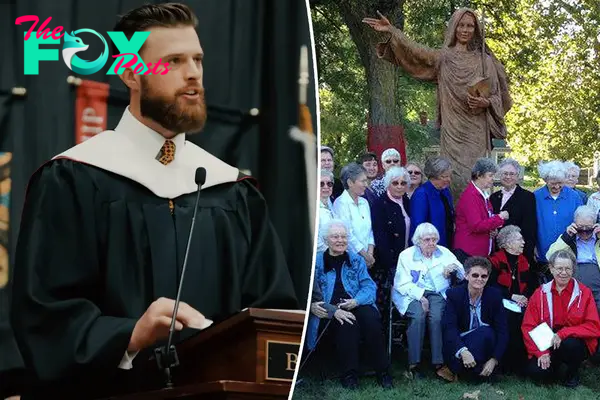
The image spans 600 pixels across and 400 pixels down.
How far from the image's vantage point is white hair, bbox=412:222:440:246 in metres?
7.22

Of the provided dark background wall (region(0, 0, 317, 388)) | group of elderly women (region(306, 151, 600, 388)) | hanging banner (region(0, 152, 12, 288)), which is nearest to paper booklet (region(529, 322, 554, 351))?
group of elderly women (region(306, 151, 600, 388))

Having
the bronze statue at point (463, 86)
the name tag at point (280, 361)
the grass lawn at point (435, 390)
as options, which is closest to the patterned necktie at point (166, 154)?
the name tag at point (280, 361)

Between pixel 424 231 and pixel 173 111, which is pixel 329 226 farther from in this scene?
pixel 173 111

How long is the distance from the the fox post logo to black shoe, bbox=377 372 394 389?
5.08m

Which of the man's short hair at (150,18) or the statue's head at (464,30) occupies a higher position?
the statue's head at (464,30)

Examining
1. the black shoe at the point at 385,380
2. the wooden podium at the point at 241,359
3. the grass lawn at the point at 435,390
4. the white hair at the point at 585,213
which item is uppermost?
the white hair at the point at 585,213

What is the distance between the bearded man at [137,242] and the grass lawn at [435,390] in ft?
15.6

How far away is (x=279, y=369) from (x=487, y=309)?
5265 mm

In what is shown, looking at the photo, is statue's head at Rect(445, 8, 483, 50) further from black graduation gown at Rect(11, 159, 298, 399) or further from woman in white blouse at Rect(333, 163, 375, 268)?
black graduation gown at Rect(11, 159, 298, 399)

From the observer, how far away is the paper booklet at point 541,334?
7340mm

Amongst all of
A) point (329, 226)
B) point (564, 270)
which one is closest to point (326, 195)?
point (329, 226)

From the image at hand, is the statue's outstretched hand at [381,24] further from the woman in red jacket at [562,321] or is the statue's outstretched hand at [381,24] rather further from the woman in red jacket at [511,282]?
the woman in red jacket at [562,321]

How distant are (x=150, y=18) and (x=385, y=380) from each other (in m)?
5.15

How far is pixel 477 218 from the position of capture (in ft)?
24.2
